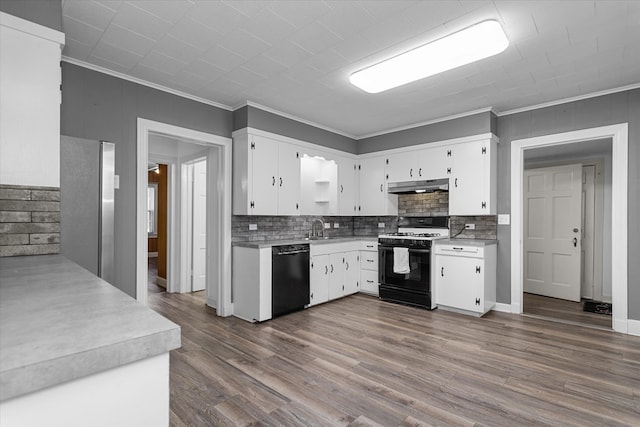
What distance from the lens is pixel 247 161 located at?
3.79 m

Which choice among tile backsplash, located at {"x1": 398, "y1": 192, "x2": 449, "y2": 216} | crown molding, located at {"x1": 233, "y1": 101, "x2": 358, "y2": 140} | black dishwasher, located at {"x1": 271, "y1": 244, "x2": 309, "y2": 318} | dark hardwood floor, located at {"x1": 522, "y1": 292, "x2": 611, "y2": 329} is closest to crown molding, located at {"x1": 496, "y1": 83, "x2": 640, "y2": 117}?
tile backsplash, located at {"x1": 398, "y1": 192, "x2": 449, "y2": 216}

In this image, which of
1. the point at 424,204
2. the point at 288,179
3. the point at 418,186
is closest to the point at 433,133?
the point at 418,186

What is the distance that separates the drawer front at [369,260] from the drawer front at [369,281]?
0.20 ft

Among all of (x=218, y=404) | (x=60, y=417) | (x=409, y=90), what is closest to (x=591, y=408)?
(x=218, y=404)

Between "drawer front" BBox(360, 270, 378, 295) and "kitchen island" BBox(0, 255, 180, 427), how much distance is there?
4.22m

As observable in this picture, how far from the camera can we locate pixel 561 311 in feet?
13.8

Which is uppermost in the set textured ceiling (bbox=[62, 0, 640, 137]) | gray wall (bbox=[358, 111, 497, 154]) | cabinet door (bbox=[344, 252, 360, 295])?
textured ceiling (bbox=[62, 0, 640, 137])

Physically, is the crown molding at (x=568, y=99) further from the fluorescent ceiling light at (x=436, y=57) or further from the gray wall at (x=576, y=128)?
the fluorescent ceiling light at (x=436, y=57)

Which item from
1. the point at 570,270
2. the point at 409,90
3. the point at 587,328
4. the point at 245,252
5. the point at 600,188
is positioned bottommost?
the point at 587,328

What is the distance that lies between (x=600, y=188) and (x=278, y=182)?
468cm

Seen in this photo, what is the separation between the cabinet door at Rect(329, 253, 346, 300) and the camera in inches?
178

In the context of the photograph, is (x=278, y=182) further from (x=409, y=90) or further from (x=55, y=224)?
(x=55, y=224)

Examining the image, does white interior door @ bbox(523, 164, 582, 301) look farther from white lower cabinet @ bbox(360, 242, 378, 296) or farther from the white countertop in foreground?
the white countertop in foreground

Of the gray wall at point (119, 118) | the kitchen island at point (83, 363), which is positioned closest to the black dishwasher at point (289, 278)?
the gray wall at point (119, 118)
